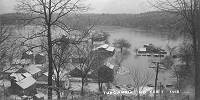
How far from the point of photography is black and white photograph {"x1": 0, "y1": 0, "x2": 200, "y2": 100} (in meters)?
7.53

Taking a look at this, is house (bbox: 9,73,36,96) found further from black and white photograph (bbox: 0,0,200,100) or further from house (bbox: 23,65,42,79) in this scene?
house (bbox: 23,65,42,79)

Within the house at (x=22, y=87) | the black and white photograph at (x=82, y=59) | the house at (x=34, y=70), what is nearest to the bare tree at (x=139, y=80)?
the black and white photograph at (x=82, y=59)

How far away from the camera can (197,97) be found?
7594 millimetres

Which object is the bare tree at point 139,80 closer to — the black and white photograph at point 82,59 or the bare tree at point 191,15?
the black and white photograph at point 82,59

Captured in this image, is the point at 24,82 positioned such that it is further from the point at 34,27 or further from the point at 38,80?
the point at 34,27

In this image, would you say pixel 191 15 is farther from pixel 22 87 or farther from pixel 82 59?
pixel 22 87

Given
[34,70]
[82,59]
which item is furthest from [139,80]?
[34,70]

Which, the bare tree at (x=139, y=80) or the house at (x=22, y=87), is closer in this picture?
the bare tree at (x=139, y=80)

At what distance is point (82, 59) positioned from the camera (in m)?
20.0

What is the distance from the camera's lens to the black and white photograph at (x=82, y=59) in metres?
7.53

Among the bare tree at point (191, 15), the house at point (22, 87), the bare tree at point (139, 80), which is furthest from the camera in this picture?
the house at point (22, 87)

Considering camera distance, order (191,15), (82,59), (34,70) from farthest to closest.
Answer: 1. (34,70)
2. (82,59)
3. (191,15)

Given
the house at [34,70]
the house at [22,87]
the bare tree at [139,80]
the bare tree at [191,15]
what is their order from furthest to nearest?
the house at [34,70]
the house at [22,87]
the bare tree at [139,80]
the bare tree at [191,15]

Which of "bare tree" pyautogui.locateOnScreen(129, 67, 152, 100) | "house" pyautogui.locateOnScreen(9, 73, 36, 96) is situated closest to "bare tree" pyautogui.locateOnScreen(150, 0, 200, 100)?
"bare tree" pyautogui.locateOnScreen(129, 67, 152, 100)
